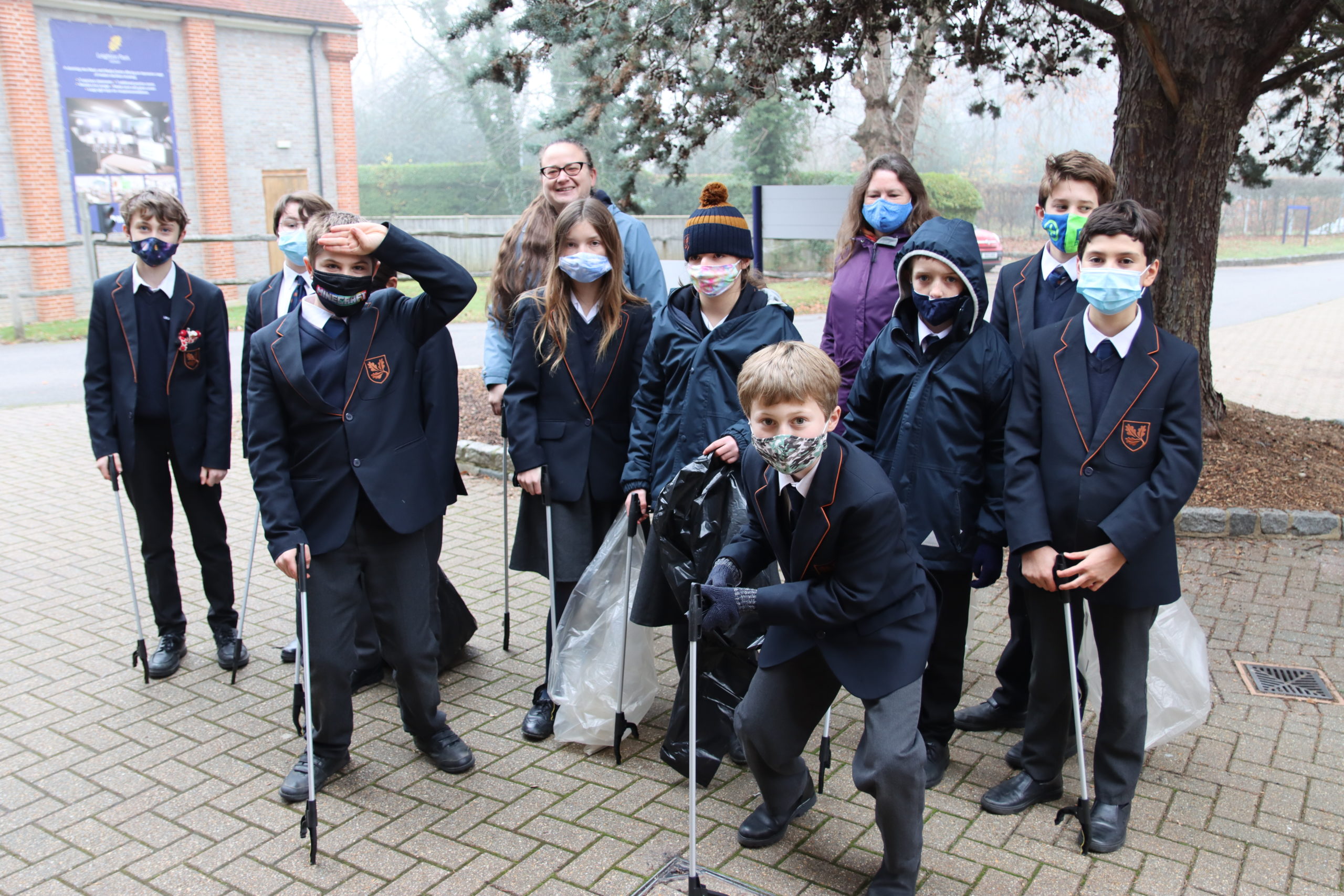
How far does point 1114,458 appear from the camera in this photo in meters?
3.14

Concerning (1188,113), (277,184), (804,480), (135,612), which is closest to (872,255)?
(804,480)

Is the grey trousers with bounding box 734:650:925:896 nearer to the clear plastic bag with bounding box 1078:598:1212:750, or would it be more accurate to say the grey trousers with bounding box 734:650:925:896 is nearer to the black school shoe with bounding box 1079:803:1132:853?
the black school shoe with bounding box 1079:803:1132:853

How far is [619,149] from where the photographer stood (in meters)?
7.42

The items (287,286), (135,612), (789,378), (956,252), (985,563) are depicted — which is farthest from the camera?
(287,286)

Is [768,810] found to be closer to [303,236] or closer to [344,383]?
[344,383]

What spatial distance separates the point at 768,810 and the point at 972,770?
0.89 metres

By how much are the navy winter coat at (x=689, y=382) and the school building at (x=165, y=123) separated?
15.9 meters

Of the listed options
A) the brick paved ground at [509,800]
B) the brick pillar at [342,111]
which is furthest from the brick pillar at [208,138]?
the brick paved ground at [509,800]

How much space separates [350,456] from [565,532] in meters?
0.94

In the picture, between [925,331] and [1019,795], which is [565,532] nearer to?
[925,331]

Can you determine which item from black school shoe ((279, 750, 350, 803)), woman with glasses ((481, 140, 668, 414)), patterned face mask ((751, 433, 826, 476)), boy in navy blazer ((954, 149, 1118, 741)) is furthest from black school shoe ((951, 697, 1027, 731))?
black school shoe ((279, 750, 350, 803))

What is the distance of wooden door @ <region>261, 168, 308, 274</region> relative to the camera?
24.2 m

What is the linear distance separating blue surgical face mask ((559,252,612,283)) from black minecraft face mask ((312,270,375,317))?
765 mm

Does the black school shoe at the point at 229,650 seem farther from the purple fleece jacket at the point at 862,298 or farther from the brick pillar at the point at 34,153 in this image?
the brick pillar at the point at 34,153
